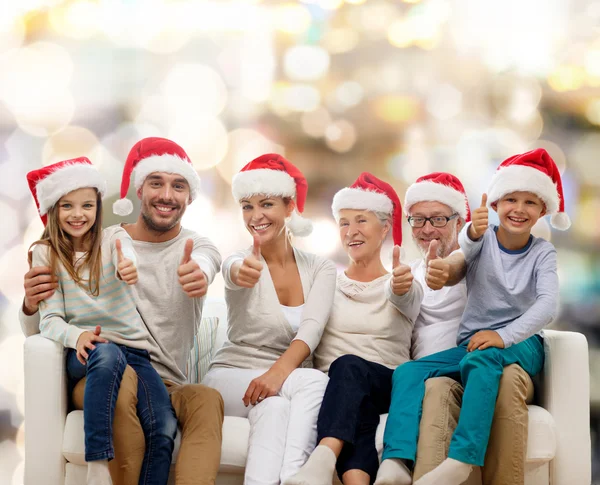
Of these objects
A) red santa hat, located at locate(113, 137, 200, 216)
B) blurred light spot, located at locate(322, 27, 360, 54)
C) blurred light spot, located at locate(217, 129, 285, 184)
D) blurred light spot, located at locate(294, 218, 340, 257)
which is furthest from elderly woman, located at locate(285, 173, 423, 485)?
blurred light spot, located at locate(322, 27, 360, 54)

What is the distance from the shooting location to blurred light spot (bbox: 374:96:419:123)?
117 inches

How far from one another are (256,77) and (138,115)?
1.63 feet

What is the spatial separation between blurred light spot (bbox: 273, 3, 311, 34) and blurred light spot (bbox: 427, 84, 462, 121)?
0.58 metres

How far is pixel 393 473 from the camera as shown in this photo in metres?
1.67

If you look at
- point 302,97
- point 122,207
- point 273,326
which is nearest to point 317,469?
point 273,326

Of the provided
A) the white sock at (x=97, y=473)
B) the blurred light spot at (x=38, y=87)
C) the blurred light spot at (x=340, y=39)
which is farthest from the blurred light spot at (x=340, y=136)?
the white sock at (x=97, y=473)

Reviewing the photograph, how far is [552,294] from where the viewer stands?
6.12ft

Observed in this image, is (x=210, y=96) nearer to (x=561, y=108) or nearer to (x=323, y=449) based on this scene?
(x=561, y=108)

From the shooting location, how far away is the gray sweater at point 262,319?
201 cm

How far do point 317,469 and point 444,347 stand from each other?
0.61 metres

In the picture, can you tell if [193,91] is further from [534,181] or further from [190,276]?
[534,181]

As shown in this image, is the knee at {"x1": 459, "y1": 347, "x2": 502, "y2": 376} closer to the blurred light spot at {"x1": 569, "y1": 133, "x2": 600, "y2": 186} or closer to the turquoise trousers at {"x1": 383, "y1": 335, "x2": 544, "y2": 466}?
the turquoise trousers at {"x1": 383, "y1": 335, "x2": 544, "y2": 466}

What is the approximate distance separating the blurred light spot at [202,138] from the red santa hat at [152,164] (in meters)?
0.78

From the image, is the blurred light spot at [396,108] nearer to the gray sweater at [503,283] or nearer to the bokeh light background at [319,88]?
the bokeh light background at [319,88]
